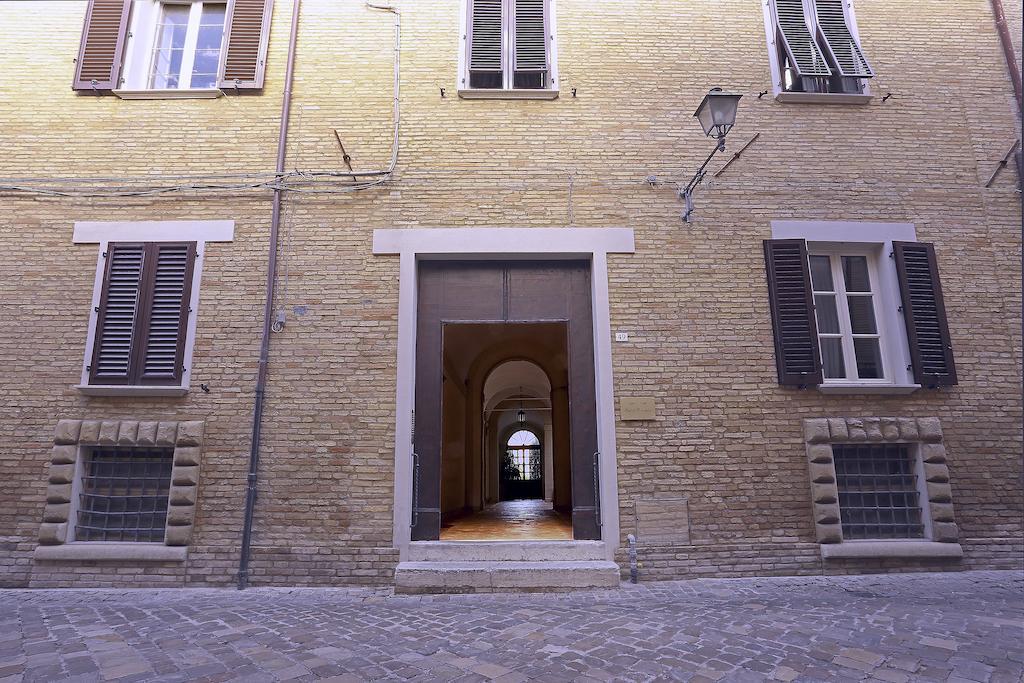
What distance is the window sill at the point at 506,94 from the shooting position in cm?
764

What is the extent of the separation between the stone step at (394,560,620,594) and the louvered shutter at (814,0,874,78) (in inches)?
286

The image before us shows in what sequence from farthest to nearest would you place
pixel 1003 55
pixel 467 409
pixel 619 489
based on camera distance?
pixel 467 409, pixel 1003 55, pixel 619 489

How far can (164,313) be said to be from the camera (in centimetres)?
688

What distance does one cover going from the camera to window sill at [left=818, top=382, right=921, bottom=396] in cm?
676

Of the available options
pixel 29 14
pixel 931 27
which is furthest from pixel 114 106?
pixel 931 27

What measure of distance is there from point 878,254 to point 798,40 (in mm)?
3239

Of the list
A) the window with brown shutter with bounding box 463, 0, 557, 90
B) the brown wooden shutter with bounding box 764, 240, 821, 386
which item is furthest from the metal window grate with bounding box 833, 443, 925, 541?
the window with brown shutter with bounding box 463, 0, 557, 90

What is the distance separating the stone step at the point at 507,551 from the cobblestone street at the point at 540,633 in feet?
1.83

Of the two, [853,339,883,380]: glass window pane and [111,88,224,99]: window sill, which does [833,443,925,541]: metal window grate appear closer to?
[853,339,883,380]: glass window pane

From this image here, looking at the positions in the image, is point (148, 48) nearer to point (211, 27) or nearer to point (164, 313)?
point (211, 27)

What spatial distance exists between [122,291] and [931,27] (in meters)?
11.3

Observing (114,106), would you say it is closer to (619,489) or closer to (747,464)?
(619,489)

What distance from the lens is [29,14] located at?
7.89 metres

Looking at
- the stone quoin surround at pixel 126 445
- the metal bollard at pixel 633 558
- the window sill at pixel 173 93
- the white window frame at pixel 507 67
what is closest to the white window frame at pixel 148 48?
the window sill at pixel 173 93
